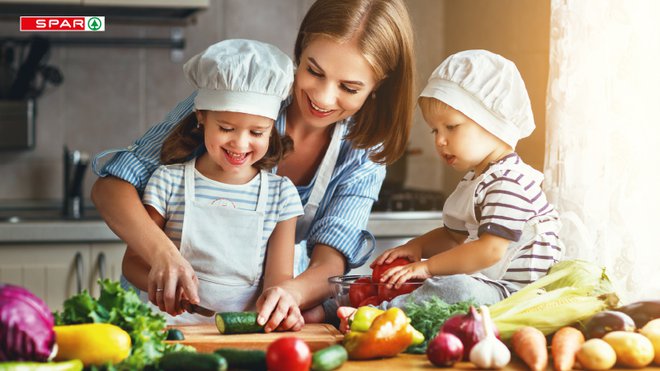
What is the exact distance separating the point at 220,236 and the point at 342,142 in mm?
337

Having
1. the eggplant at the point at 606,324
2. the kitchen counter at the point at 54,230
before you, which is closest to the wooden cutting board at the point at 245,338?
the eggplant at the point at 606,324

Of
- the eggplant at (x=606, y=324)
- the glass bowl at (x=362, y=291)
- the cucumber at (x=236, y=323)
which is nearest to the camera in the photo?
the eggplant at (x=606, y=324)

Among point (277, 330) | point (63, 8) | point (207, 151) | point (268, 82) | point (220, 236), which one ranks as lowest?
point (277, 330)

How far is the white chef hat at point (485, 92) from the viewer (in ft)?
4.71

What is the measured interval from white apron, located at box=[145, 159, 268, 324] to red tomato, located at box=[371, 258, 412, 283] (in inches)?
10.3

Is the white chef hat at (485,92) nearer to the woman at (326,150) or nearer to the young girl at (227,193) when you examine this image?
the woman at (326,150)

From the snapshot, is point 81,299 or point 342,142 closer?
point 81,299

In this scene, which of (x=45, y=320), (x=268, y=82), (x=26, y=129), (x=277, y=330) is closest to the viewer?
(x=45, y=320)

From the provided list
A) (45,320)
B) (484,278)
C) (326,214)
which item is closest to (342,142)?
(326,214)

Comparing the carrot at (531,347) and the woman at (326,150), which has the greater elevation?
the woman at (326,150)

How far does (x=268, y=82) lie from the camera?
152 centimetres

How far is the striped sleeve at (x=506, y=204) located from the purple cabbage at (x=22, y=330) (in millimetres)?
701

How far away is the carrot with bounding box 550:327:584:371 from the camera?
3.65ft

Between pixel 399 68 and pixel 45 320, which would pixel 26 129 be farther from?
pixel 45 320
